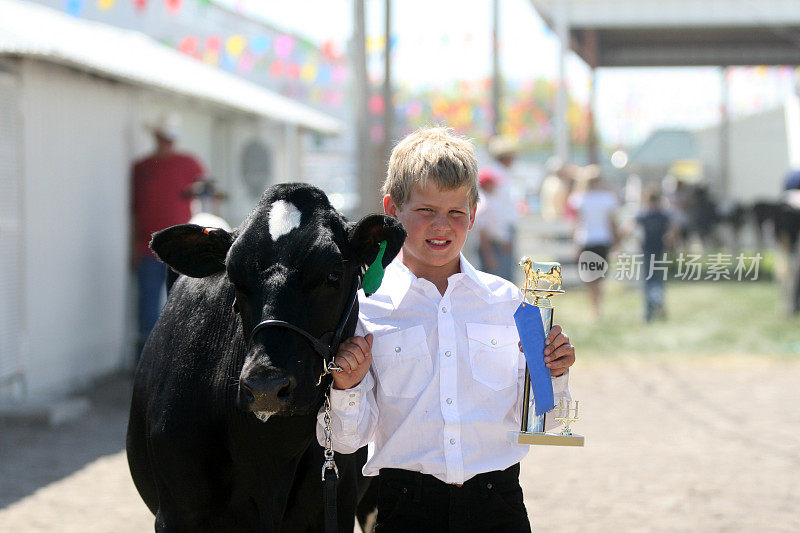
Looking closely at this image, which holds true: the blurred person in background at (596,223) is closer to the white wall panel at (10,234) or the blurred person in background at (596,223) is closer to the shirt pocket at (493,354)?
the white wall panel at (10,234)

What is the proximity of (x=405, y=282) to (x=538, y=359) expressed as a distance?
47 cm

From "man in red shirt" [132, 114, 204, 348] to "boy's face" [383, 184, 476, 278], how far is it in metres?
5.92

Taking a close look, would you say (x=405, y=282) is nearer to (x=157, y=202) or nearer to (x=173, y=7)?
(x=157, y=202)

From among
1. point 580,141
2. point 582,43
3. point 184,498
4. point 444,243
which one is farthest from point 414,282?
point 580,141

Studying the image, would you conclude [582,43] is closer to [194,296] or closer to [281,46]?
[281,46]

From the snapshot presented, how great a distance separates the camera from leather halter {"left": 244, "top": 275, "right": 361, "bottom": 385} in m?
2.52

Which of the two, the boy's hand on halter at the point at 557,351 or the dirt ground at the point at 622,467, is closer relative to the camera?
the boy's hand on halter at the point at 557,351

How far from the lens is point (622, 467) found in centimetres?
650

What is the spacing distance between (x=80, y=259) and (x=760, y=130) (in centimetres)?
2428

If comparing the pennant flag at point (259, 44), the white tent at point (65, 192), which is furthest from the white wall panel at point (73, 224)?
the pennant flag at point (259, 44)

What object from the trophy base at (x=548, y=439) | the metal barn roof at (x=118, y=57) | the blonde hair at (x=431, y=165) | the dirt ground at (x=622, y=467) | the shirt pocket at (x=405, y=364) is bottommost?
the dirt ground at (x=622, y=467)

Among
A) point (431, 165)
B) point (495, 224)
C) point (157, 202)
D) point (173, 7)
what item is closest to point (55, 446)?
point (157, 202)

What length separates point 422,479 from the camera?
291 cm

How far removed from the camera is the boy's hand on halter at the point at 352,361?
8.69 ft
